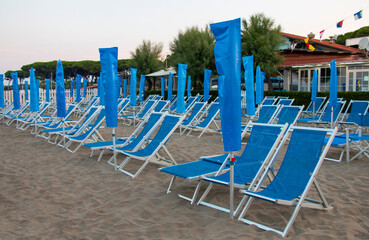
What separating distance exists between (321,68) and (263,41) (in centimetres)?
356

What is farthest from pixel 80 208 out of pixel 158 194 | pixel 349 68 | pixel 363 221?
pixel 349 68

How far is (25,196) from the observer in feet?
12.4

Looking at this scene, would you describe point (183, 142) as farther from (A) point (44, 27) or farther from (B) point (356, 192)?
(A) point (44, 27)

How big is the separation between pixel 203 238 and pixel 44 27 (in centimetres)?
1442

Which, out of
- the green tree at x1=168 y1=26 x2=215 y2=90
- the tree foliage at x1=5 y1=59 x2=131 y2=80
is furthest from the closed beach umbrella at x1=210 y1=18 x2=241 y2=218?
the tree foliage at x1=5 y1=59 x2=131 y2=80

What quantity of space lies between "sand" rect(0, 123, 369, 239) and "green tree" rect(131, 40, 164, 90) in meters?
23.0

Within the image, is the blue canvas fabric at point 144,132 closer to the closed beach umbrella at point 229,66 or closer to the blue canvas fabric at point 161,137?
the blue canvas fabric at point 161,137

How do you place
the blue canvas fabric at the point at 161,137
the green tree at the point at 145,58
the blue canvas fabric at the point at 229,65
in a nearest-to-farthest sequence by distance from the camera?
1. the blue canvas fabric at the point at 229,65
2. the blue canvas fabric at the point at 161,137
3. the green tree at the point at 145,58

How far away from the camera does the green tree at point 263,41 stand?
18688 mm

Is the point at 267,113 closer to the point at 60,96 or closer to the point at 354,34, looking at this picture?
the point at 60,96

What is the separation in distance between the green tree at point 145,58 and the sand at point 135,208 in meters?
23.0

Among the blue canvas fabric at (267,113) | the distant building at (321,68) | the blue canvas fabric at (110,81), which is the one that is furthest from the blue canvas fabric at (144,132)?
the distant building at (321,68)

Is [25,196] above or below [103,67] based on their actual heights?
below

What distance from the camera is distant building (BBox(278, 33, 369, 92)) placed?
16.5m
